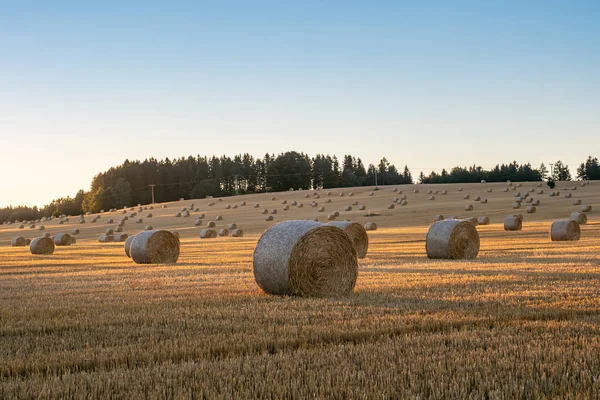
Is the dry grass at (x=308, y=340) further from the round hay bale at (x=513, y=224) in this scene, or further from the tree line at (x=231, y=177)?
the tree line at (x=231, y=177)

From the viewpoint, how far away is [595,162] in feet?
463

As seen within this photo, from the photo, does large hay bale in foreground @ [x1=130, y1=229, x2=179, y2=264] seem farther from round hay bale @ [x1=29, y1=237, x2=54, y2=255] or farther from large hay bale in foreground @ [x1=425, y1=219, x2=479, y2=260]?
round hay bale @ [x1=29, y1=237, x2=54, y2=255]

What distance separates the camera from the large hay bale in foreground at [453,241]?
918 inches

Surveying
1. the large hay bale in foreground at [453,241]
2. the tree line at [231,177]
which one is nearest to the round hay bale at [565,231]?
the large hay bale in foreground at [453,241]

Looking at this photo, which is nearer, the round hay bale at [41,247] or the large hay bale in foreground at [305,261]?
the large hay bale in foreground at [305,261]

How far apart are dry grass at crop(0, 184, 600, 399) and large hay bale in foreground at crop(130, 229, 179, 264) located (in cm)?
989

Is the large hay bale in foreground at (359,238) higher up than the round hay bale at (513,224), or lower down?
higher up

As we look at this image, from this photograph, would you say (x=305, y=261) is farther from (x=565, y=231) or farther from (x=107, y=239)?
(x=107, y=239)

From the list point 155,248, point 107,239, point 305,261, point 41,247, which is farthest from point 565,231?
point 107,239

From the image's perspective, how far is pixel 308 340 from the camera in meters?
8.06

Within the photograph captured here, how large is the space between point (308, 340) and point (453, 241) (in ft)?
52.6

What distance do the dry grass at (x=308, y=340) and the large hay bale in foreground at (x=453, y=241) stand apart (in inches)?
319

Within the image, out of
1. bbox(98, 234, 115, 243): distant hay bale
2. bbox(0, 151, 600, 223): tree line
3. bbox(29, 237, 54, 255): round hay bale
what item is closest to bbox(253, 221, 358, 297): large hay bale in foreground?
bbox(29, 237, 54, 255): round hay bale

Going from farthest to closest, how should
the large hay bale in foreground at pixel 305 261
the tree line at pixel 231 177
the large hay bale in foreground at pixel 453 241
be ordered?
the tree line at pixel 231 177 < the large hay bale in foreground at pixel 453 241 < the large hay bale in foreground at pixel 305 261
